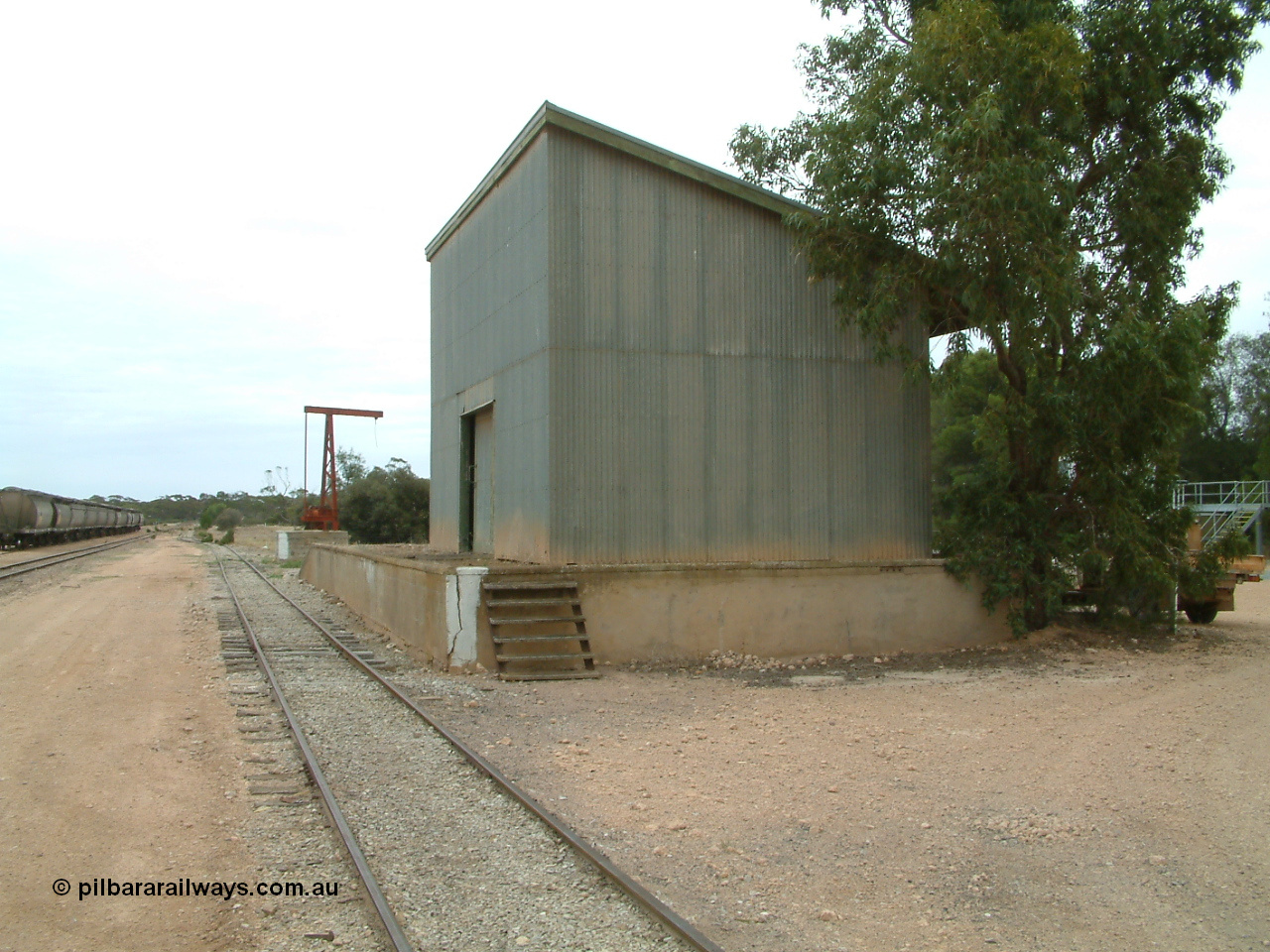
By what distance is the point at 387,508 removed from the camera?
4800cm

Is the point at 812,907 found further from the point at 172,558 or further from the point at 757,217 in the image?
the point at 172,558

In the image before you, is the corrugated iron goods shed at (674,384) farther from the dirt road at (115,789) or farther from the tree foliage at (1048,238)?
the dirt road at (115,789)

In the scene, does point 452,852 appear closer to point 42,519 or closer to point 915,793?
point 915,793

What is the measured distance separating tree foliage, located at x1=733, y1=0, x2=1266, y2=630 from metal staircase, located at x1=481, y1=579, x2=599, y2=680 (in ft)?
17.3

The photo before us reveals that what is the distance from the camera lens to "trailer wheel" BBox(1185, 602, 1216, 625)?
56.3 ft

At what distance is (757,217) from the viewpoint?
13914 millimetres

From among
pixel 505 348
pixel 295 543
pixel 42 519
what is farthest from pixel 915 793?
pixel 42 519

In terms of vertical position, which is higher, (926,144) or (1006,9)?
(1006,9)

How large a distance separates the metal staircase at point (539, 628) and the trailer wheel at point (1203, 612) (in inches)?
457

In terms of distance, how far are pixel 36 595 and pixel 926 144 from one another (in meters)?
20.9

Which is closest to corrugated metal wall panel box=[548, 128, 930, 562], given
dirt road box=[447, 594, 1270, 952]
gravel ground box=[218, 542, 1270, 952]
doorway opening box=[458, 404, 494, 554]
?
gravel ground box=[218, 542, 1270, 952]

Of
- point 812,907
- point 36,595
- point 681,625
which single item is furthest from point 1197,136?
point 36,595

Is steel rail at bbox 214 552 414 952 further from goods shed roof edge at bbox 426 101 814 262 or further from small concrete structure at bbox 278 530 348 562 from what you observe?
small concrete structure at bbox 278 530 348 562

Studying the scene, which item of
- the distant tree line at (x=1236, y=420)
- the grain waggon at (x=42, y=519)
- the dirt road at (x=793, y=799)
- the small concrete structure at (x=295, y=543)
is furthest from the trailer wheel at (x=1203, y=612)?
the grain waggon at (x=42, y=519)
